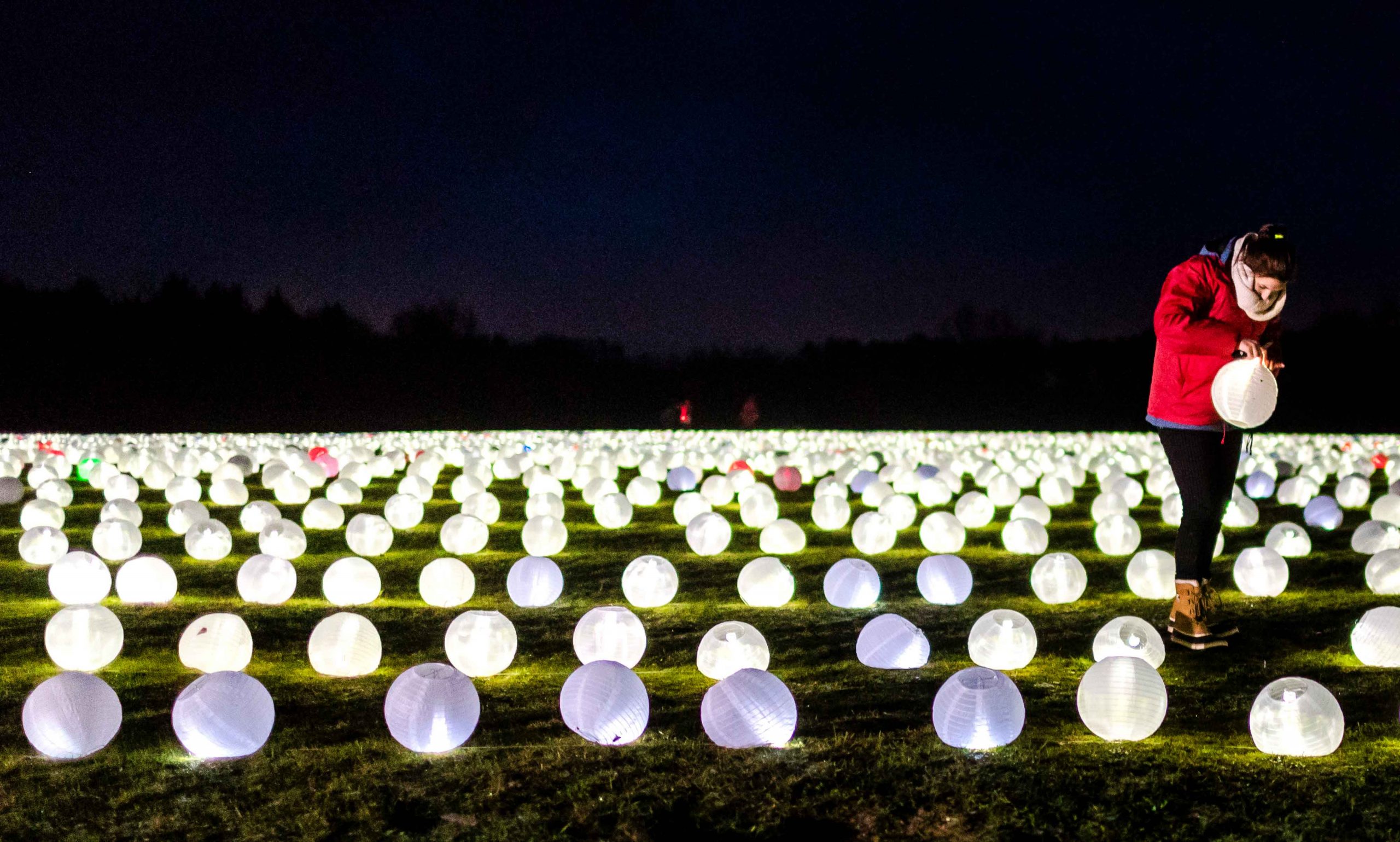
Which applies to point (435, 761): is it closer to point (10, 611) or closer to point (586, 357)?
point (10, 611)

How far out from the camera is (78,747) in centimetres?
366

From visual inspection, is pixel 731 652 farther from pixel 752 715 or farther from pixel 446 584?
pixel 446 584

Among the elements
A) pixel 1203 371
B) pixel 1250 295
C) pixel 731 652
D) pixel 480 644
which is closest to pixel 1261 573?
pixel 1203 371

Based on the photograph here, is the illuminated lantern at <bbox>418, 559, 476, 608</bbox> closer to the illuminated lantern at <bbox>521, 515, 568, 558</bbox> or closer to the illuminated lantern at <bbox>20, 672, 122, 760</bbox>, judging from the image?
the illuminated lantern at <bbox>521, 515, 568, 558</bbox>

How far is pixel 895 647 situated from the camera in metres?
4.79

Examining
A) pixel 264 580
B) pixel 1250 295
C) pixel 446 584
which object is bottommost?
pixel 446 584

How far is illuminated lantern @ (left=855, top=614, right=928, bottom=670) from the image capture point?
479 cm

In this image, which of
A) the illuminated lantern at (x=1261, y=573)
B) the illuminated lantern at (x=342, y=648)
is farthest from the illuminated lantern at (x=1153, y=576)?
the illuminated lantern at (x=342, y=648)

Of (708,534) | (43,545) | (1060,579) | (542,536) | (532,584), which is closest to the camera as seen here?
(1060,579)

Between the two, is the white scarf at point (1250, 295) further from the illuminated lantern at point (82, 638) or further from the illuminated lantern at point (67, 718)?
the illuminated lantern at point (82, 638)

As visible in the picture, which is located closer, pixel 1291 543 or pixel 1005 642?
pixel 1005 642

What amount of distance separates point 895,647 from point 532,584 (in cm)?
Result: 240

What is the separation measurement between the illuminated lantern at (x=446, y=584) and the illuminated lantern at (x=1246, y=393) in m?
4.20

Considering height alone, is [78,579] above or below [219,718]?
above
